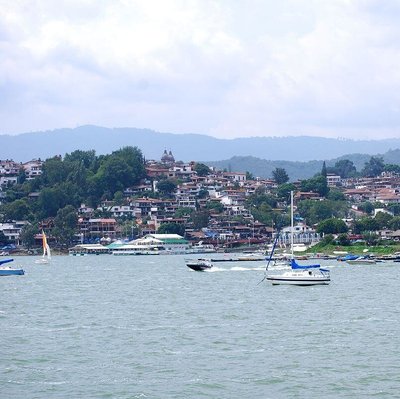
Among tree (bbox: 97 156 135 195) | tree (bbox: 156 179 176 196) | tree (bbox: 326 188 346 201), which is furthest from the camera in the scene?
tree (bbox: 326 188 346 201)

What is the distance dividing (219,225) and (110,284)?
8961 cm

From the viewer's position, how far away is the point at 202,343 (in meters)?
31.4

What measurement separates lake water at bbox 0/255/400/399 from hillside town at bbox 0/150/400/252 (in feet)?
261

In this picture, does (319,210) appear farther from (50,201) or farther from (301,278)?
(301,278)

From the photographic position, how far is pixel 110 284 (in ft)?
204

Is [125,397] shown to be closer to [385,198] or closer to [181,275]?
[181,275]

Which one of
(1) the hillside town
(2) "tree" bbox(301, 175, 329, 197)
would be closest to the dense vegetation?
(1) the hillside town

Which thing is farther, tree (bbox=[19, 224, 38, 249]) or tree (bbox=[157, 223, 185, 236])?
tree (bbox=[157, 223, 185, 236])

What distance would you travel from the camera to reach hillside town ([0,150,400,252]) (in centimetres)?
14525

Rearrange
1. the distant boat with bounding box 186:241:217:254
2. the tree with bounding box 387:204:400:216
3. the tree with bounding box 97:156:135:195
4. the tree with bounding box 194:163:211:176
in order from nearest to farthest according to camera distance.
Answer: the distant boat with bounding box 186:241:217:254 < the tree with bounding box 387:204:400:216 < the tree with bounding box 97:156:135:195 < the tree with bounding box 194:163:211:176

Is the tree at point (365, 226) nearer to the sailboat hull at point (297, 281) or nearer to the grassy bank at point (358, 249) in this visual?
the grassy bank at point (358, 249)

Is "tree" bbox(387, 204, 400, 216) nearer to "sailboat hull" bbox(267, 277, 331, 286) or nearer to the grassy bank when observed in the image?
the grassy bank

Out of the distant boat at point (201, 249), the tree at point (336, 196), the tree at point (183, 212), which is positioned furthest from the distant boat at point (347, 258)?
the tree at point (336, 196)

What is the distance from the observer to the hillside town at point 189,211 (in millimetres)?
145250
